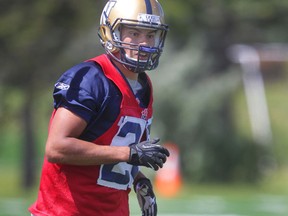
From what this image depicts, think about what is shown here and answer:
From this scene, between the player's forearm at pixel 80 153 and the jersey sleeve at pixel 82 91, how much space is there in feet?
0.40

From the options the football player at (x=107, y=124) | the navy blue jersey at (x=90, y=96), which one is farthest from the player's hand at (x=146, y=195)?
the navy blue jersey at (x=90, y=96)

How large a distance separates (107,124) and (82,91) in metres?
0.22

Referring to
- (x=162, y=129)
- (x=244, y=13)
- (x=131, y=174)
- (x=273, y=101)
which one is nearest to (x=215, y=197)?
(x=162, y=129)

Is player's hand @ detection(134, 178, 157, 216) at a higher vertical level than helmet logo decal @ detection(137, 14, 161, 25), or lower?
lower

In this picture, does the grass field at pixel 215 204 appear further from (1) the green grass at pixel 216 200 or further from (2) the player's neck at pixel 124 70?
(2) the player's neck at pixel 124 70

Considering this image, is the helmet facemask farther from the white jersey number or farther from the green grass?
the green grass

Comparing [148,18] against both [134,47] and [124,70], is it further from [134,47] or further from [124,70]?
[124,70]

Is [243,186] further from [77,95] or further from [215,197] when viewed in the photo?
[77,95]

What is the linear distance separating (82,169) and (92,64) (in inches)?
18.8

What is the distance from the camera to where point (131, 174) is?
14.5 feet

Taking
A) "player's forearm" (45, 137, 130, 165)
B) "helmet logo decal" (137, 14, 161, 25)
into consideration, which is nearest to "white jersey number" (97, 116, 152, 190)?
"player's forearm" (45, 137, 130, 165)

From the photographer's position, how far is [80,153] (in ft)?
13.3

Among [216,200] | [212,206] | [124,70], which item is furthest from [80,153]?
[216,200]

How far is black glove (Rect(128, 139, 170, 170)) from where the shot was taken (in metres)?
4.11
